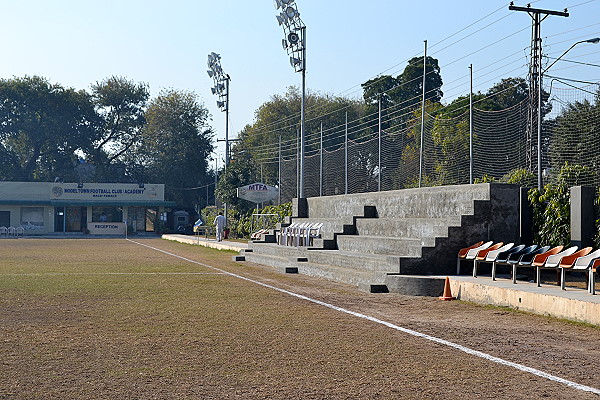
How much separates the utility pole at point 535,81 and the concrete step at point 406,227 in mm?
2165

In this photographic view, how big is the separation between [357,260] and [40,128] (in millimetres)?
67799

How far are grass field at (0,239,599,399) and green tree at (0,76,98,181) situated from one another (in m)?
68.4

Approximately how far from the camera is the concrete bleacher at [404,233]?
51.2 ft

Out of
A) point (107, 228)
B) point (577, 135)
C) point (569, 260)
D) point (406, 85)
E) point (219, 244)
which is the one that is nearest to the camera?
point (569, 260)

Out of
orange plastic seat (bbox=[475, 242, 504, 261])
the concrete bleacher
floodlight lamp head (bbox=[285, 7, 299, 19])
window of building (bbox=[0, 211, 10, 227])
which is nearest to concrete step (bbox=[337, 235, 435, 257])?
the concrete bleacher

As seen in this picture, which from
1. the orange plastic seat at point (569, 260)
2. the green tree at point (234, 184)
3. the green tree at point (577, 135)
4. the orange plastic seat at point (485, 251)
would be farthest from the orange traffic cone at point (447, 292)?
the green tree at point (234, 184)

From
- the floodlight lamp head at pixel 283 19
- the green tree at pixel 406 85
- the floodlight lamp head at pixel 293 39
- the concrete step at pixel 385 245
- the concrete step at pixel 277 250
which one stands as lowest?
the concrete step at pixel 277 250

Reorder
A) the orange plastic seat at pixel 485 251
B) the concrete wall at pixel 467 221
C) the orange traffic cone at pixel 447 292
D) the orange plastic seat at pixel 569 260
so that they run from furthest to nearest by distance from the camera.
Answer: the concrete wall at pixel 467 221, the orange plastic seat at pixel 485 251, the orange traffic cone at pixel 447 292, the orange plastic seat at pixel 569 260

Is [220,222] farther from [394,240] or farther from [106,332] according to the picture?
[106,332]

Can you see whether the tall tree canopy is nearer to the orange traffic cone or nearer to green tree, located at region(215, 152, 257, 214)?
green tree, located at region(215, 152, 257, 214)

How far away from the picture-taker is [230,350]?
805cm

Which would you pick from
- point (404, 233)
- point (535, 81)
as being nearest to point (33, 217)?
point (404, 233)

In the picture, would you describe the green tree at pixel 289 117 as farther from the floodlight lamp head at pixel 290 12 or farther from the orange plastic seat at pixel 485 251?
the orange plastic seat at pixel 485 251

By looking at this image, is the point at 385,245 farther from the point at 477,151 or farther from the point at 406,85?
the point at 406,85
